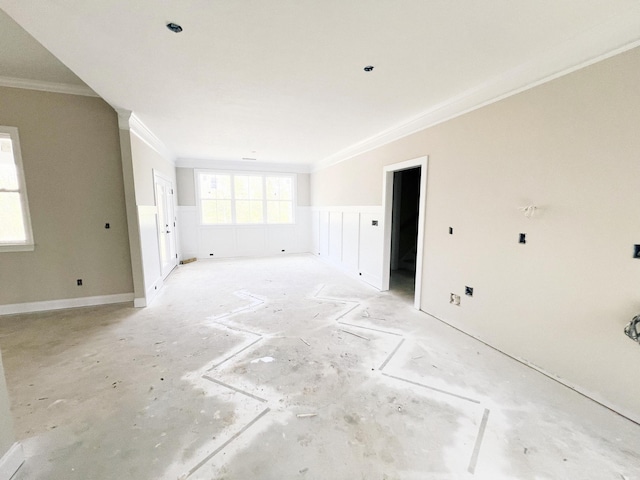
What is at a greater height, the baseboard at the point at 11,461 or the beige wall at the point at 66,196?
the beige wall at the point at 66,196

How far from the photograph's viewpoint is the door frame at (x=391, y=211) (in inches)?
134

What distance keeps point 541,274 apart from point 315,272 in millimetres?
4001

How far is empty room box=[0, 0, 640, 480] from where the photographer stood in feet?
5.03

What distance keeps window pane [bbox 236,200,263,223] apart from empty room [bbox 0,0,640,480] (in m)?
3.23

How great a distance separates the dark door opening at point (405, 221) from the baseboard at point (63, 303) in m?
4.98

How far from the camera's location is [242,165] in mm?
7062

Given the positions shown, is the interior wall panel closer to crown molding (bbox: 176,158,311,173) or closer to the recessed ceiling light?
crown molding (bbox: 176,158,311,173)

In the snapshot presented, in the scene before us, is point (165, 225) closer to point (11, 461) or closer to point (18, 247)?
point (18, 247)

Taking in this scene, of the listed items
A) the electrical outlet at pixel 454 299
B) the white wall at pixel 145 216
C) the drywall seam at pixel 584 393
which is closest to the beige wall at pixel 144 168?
the white wall at pixel 145 216

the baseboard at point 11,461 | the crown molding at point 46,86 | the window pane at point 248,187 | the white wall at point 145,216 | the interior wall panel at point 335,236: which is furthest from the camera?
the window pane at point 248,187

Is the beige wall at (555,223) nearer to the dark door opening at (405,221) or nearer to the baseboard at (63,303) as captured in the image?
the dark door opening at (405,221)

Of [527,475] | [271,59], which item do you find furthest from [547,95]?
[527,475]

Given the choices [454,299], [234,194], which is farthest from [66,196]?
[454,299]

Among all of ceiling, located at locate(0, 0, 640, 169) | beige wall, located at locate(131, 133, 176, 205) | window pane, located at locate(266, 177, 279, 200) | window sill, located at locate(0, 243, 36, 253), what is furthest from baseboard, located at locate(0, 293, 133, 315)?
window pane, located at locate(266, 177, 279, 200)
